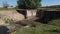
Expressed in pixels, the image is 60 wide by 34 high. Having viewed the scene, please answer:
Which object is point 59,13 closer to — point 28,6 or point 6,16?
point 6,16

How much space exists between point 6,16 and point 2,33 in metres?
12.0

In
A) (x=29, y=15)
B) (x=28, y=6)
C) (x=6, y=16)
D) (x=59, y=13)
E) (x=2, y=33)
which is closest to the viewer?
(x=2, y=33)

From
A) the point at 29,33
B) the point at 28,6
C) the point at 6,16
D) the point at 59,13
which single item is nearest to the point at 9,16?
the point at 6,16

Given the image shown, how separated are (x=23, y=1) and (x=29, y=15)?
8552 millimetres

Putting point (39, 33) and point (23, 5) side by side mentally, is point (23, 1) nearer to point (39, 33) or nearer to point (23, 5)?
point (23, 5)

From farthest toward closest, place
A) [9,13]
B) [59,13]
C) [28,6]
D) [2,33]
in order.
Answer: [28,6], [9,13], [59,13], [2,33]

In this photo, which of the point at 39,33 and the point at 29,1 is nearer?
the point at 39,33

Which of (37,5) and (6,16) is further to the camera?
Answer: (37,5)

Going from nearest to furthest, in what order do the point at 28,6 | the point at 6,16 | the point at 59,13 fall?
1. the point at 59,13
2. the point at 6,16
3. the point at 28,6

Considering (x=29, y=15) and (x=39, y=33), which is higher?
(x=39, y=33)

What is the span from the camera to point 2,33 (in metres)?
18.0

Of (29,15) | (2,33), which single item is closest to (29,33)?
(2,33)

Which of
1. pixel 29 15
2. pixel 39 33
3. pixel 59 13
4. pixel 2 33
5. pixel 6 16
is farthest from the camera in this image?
pixel 29 15

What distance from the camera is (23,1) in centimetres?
4200
